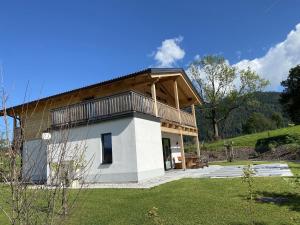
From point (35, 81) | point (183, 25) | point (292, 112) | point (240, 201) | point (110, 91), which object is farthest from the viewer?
point (292, 112)

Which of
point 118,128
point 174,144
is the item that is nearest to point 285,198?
point 118,128

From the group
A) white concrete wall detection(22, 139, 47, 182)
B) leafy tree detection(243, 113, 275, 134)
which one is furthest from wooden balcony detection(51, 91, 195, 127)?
leafy tree detection(243, 113, 275, 134)

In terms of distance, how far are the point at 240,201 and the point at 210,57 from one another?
4088cm

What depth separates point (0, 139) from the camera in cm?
375

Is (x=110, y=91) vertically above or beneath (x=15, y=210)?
above

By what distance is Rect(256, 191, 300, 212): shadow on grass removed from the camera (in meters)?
7.54

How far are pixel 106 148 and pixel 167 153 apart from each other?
333 inches

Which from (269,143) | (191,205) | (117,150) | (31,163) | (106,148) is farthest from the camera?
(269,143)

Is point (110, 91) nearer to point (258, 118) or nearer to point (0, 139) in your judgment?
point (0, 139)

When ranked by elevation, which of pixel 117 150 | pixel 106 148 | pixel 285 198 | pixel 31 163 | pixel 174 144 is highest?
pixel 174 144

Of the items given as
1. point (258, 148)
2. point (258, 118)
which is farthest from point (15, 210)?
point (258, 118)

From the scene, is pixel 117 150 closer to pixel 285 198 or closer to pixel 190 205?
pixel 190 205

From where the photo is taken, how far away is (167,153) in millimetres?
22562

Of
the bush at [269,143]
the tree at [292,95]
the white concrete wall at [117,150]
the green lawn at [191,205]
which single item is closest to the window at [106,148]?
the white concrete wall at [117,150]
